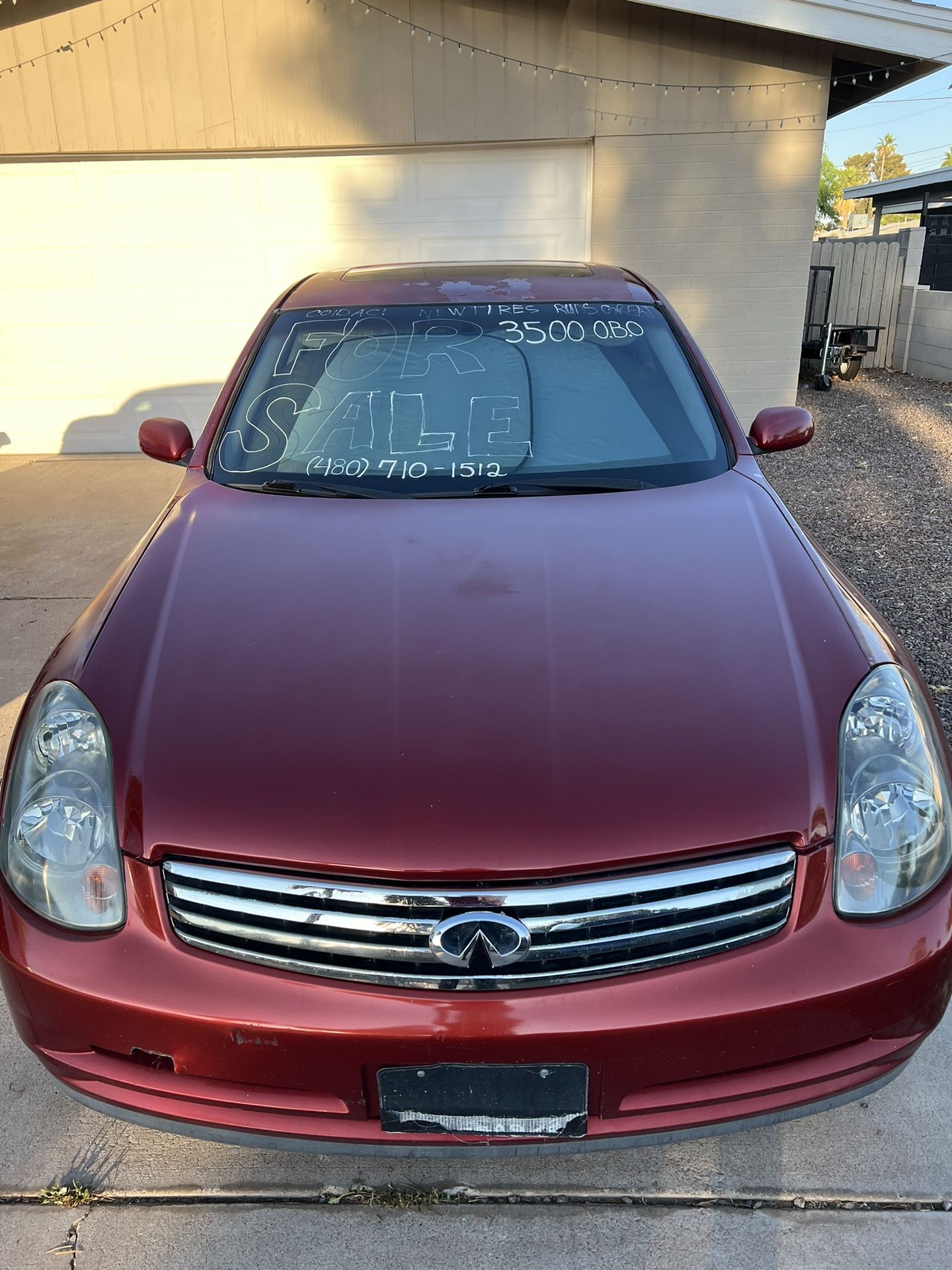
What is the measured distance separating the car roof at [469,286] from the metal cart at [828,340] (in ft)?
27.3

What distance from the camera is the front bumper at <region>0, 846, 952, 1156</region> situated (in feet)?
5.09

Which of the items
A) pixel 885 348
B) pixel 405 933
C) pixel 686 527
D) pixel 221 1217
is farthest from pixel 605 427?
pixel 885 348

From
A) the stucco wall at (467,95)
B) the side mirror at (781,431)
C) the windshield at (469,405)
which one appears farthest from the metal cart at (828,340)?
the windshield at (469,405)

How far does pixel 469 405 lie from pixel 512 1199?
2.04m

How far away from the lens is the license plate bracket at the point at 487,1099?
5.12 feet

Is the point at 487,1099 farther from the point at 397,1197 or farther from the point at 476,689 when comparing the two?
the point at 476,689

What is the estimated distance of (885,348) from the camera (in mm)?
13367

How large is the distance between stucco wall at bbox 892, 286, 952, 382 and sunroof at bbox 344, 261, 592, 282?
32.3 ft

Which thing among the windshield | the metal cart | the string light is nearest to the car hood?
the windshield

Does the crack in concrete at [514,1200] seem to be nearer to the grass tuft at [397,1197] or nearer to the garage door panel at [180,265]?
the grass tuft at [397,1197]

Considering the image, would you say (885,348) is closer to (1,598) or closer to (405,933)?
(1,598)

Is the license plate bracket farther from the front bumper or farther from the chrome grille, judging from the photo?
the chrome grille

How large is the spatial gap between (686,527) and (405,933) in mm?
1287

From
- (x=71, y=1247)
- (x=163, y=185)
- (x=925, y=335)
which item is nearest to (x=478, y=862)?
(x=71, y=1247)
